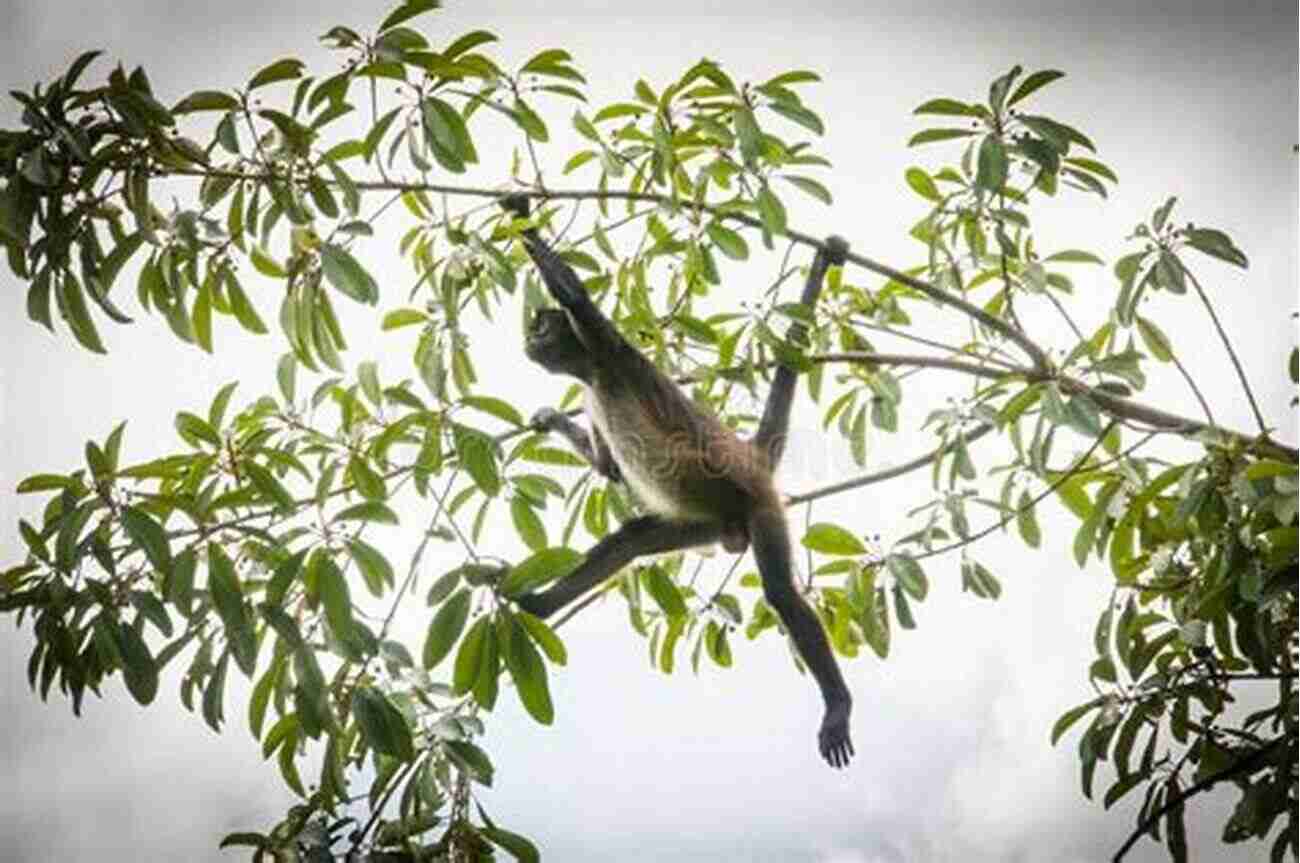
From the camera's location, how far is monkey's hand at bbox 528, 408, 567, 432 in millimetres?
2463

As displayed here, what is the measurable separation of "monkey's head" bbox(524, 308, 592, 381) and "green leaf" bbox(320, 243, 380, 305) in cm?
26

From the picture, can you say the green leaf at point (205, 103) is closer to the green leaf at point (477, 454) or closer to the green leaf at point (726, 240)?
the green leaf at point (477, 454)

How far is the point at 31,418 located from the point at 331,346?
0.81 meters

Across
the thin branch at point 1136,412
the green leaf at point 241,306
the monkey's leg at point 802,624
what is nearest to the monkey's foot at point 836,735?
the monkey's leg at point 802,624

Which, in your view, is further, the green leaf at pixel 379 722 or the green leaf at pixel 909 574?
the green leaf at pixel 909 574

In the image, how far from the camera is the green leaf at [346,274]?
213 centimetres

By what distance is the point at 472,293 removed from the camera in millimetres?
2457

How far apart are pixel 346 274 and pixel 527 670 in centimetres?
61

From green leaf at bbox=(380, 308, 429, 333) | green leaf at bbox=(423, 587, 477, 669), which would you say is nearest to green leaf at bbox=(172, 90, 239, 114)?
green leaf at bbox=(380, 308, 429, 333)

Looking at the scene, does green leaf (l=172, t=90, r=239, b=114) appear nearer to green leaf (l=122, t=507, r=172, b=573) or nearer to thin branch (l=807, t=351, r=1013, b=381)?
green leaf (l=122, t=507, r=172, b=573)

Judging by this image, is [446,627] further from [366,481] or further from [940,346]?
[940,346]

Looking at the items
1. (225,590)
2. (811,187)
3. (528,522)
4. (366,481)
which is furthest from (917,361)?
(225,590)

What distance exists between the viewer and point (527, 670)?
2010mm

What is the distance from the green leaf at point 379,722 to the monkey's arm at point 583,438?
0.58 metres
